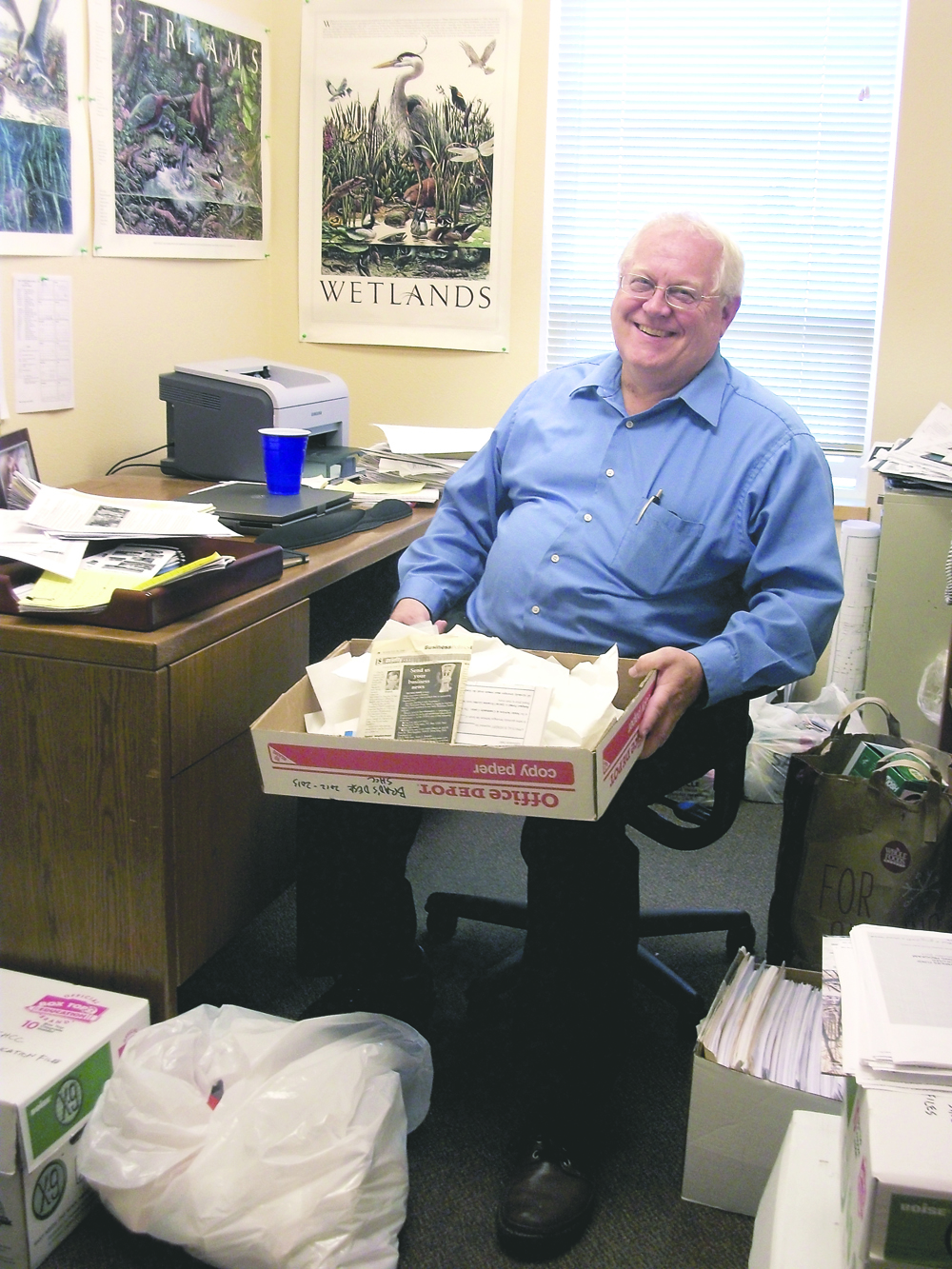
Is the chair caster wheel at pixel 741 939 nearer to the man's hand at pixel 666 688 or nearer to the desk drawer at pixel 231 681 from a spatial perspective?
the man's hand at pixel 666 688

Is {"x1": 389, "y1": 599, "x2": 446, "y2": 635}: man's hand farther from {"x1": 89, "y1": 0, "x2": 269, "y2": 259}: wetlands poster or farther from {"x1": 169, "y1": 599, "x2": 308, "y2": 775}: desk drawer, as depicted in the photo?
{"x1": 89, "y1": 0, "x2": 269, "y2": 259}: wetlands poster

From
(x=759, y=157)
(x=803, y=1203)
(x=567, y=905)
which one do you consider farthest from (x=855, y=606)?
(x=803, y=1203)

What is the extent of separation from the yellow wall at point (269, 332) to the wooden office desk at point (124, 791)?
934 millimetres

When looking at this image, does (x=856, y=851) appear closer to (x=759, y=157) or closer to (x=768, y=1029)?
(x=768, y=1029)

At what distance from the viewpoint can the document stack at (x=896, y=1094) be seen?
0.84m

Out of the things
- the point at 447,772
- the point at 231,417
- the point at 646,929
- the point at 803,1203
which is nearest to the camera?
the point at 803,1203

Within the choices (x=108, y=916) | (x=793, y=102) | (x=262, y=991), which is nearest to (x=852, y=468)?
(x=793, y=102)

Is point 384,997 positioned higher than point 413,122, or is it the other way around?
point 413,122

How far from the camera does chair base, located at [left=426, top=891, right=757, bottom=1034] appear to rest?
1.83 meters

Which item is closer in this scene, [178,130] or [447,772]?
[447,772]

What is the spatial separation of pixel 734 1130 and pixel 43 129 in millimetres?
2125

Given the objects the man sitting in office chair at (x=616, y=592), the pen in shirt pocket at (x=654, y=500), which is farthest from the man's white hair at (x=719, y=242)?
the pen in shirt pocket at (x=654, y=500)

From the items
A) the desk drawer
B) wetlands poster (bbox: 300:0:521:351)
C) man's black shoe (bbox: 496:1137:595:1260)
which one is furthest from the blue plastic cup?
man's black shoe (bbox: 496:1137:595:1260)

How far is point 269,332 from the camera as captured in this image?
3.24m
